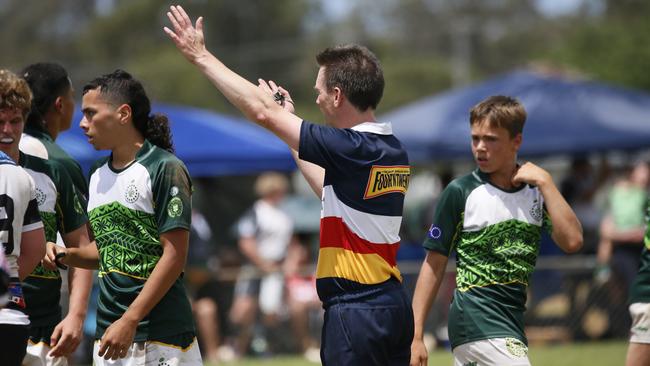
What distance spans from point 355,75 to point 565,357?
25.7ft

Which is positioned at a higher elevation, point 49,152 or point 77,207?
point 49,152

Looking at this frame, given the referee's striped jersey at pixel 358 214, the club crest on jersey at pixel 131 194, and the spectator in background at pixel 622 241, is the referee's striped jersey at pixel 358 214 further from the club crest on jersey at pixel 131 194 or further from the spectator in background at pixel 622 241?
the spectator in background at pixel 622 241

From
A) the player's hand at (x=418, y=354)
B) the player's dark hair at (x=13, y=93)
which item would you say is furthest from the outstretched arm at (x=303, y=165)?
the player's dark hair at (x=13, y=93)

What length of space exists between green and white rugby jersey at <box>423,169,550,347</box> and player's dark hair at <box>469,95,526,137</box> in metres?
0.32

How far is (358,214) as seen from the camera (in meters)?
4.95

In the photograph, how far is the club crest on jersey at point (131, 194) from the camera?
5227 millimetres

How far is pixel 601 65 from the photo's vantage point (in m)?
38.6

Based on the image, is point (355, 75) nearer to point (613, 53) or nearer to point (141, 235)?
point (141, 235)

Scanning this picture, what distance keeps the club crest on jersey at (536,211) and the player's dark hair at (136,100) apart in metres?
1.95

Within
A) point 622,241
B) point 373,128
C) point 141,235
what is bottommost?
point 141,235

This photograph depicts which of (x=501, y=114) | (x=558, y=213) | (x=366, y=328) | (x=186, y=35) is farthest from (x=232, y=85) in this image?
(x=558, y=213)

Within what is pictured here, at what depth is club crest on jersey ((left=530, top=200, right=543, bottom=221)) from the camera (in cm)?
593

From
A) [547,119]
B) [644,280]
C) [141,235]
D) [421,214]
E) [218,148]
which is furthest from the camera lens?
[421,214]

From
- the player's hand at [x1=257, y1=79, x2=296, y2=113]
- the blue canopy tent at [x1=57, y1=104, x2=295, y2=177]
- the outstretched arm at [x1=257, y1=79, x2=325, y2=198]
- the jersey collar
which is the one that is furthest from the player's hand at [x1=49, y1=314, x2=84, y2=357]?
the blue canopy tent at [x1=57, y1=104, x2=295, y2=177]
